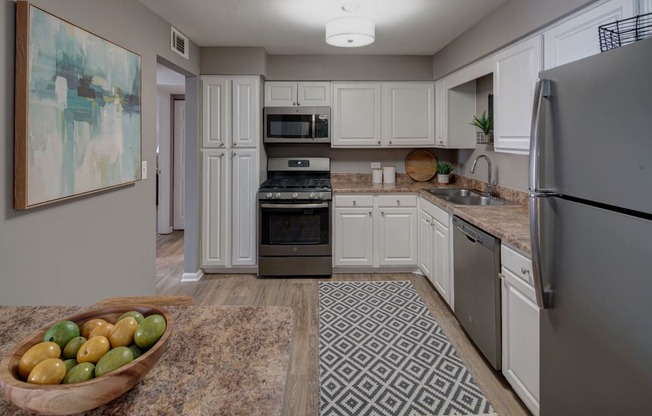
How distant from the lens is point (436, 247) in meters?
3.43

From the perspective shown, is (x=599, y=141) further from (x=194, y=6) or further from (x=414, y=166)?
(x=414, y=166)

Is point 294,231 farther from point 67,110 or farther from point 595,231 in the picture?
point 595,231

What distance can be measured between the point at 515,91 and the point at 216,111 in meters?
2.84

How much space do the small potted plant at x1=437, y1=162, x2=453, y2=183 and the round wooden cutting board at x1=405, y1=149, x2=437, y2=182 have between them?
7.9 inches

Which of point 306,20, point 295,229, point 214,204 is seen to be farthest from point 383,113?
point 214,204

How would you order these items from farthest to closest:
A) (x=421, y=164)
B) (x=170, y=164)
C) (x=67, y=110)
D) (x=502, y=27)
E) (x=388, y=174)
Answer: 1. (x=170, y=164)
2. (x=421, y=164)
3. (x=388, y=174)
4. (x=502, y=27)
5. (x=67, y=110)

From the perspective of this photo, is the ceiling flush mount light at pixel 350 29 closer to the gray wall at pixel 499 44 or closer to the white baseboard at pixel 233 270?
the gray wall at pixel 499 44

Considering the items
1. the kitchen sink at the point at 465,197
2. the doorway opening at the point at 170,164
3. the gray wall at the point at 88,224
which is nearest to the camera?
the gray wall at the point at 88,224

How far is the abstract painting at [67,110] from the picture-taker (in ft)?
5.04

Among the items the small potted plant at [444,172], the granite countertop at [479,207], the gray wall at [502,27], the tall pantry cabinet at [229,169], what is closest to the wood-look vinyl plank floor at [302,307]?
the tall pantry cabinet at [229,169]

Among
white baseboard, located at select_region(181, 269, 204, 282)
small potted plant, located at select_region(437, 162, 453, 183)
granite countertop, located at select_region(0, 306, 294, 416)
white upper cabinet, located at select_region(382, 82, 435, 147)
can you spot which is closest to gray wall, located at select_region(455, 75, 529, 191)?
small potted plant, located at select_region(437, 162, 453, 183)

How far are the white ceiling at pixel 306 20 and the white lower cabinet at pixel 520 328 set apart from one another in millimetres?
1921

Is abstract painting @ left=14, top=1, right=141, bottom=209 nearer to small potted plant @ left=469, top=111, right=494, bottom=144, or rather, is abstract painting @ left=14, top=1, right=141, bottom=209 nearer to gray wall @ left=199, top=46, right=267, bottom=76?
gray wall @ left=199, top=46, right=267, bottom=76

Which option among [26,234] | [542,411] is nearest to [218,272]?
[26,234]
